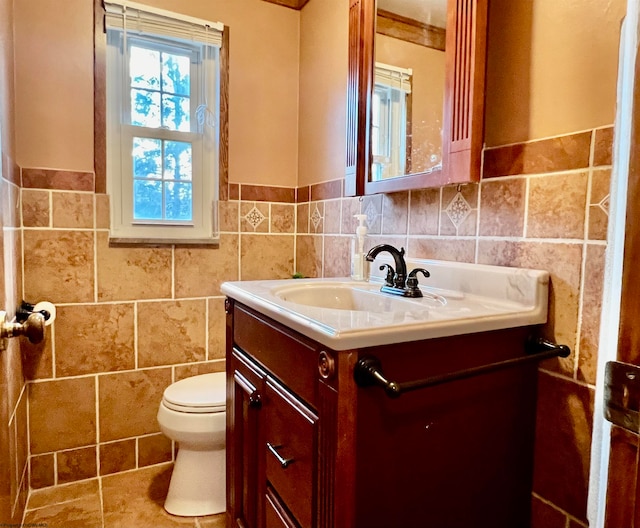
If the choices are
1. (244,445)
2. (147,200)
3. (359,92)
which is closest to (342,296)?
(244,445)

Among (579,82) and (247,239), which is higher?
(579,82)

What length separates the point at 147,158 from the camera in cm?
189

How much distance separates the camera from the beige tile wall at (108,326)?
5.67 feet

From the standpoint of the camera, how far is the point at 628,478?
41cm

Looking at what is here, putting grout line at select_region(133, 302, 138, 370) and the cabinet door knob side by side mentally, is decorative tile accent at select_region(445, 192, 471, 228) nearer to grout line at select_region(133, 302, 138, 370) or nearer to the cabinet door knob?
the cabinet door knob

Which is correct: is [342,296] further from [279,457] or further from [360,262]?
[279,457]

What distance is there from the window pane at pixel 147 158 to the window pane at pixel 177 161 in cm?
3

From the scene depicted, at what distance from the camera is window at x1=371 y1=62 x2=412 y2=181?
4.50 ft

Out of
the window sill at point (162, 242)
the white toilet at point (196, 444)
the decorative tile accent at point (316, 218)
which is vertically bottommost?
the white toilet at point (196, 444)

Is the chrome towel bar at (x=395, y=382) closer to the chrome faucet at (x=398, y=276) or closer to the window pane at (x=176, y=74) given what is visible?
the chrome faucet at (x=398, y=276)

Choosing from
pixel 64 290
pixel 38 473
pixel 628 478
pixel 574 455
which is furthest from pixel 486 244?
pixel 38 473

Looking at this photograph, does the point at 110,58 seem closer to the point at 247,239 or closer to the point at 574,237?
the point at 247,239

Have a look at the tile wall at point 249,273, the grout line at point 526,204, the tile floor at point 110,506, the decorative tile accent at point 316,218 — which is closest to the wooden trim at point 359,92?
the tile wall at point 249,273

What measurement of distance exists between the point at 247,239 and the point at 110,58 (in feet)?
3.16
